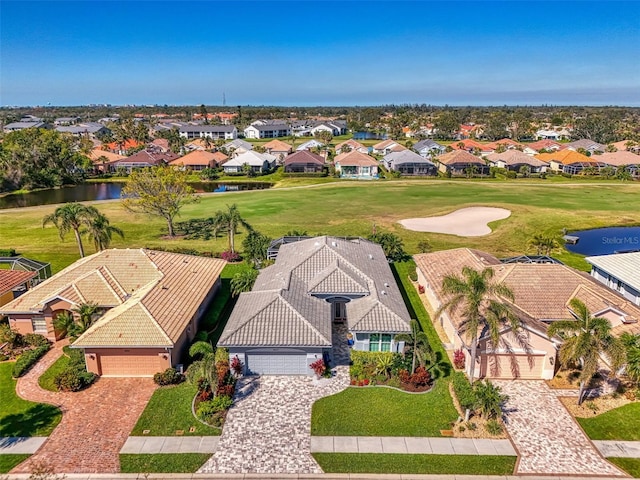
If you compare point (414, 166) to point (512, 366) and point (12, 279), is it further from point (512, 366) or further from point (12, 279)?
point (12, 279)

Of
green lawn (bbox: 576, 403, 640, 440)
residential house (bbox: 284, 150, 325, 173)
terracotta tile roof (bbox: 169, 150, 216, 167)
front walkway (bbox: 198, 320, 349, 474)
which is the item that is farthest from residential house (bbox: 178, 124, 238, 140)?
green lawn (bbox: 576, 403, 640, 440)

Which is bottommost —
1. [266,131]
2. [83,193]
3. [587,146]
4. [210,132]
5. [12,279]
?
[83,193]

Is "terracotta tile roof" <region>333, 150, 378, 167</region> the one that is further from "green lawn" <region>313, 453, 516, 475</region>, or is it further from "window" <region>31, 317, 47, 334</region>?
"green lawn" <region>313, 453, 516, 475</region>

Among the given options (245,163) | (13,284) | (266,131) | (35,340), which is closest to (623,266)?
(35,340)

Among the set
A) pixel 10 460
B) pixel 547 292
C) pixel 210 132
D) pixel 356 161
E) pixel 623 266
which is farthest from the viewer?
pixel 210 132

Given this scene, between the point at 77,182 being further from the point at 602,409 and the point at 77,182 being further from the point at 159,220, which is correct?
the point at 602,409

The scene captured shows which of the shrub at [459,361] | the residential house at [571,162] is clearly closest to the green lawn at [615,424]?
the shrub at [459,361]

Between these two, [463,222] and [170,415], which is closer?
[170,415]
